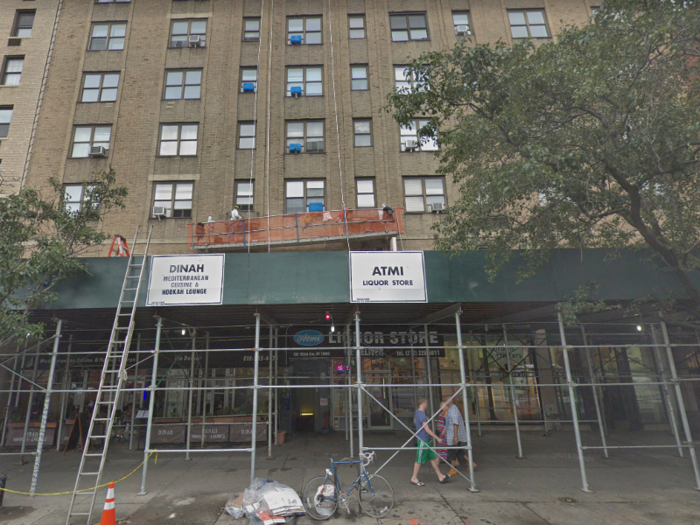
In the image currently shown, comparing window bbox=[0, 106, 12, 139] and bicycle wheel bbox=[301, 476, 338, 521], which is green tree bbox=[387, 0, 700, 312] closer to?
bicycle wheel bbox=[301, 476, 338, 521]

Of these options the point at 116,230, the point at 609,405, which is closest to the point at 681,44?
the point at 609,405

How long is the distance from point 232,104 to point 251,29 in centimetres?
454

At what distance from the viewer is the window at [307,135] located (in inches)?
698

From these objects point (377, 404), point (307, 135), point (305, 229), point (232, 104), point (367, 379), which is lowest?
point (377, 404)

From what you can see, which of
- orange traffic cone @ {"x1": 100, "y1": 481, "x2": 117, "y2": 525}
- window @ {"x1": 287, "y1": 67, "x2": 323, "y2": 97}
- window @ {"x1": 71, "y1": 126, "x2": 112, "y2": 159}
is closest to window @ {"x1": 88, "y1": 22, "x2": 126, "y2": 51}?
window @ {"x1": 71, "y1": 126, "x2": 112, "y2": 159}

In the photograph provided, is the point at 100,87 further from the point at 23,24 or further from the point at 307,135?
the point at 307,135

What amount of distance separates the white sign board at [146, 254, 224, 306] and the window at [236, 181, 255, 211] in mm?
8022


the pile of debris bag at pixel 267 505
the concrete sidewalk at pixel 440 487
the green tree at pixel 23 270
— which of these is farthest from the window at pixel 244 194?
the pile of debris bag at pixel 267 505

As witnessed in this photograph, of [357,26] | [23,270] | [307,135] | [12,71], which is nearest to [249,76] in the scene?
[307,135]

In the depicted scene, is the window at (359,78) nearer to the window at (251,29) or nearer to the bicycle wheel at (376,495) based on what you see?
the window at (251,29)

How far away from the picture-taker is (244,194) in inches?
668

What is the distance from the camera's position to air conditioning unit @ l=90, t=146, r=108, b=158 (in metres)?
17.0

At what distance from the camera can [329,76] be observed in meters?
18.6

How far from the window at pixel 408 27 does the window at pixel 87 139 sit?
1412 centimetres
